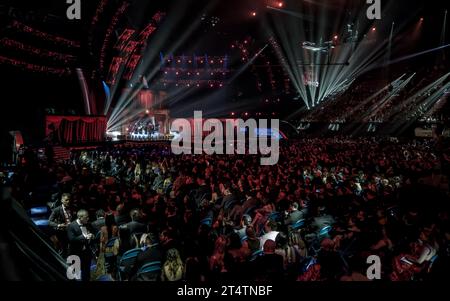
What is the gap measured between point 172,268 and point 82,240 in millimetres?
1840

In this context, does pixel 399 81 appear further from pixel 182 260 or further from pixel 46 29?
pixel 182 260

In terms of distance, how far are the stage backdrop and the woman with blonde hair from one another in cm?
1609

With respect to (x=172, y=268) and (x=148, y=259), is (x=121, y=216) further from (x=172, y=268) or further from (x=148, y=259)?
(x=172, y=268)

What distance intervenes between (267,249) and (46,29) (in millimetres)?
16845

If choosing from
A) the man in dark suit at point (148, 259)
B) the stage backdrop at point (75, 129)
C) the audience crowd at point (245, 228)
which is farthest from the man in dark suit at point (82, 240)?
the stage backdrop at point (75, 129)

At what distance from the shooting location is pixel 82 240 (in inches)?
212

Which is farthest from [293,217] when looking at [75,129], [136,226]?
[75,129]

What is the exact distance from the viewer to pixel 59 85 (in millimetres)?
20422

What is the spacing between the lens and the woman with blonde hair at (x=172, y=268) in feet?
14.5

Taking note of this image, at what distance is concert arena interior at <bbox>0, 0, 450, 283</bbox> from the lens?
4809 mm

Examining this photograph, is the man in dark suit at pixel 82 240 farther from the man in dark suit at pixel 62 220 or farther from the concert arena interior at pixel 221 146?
the man in dark suit at pixel 62 220

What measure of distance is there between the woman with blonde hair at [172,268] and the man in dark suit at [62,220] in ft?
7.80

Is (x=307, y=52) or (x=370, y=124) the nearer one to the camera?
(x=370, y=124)
